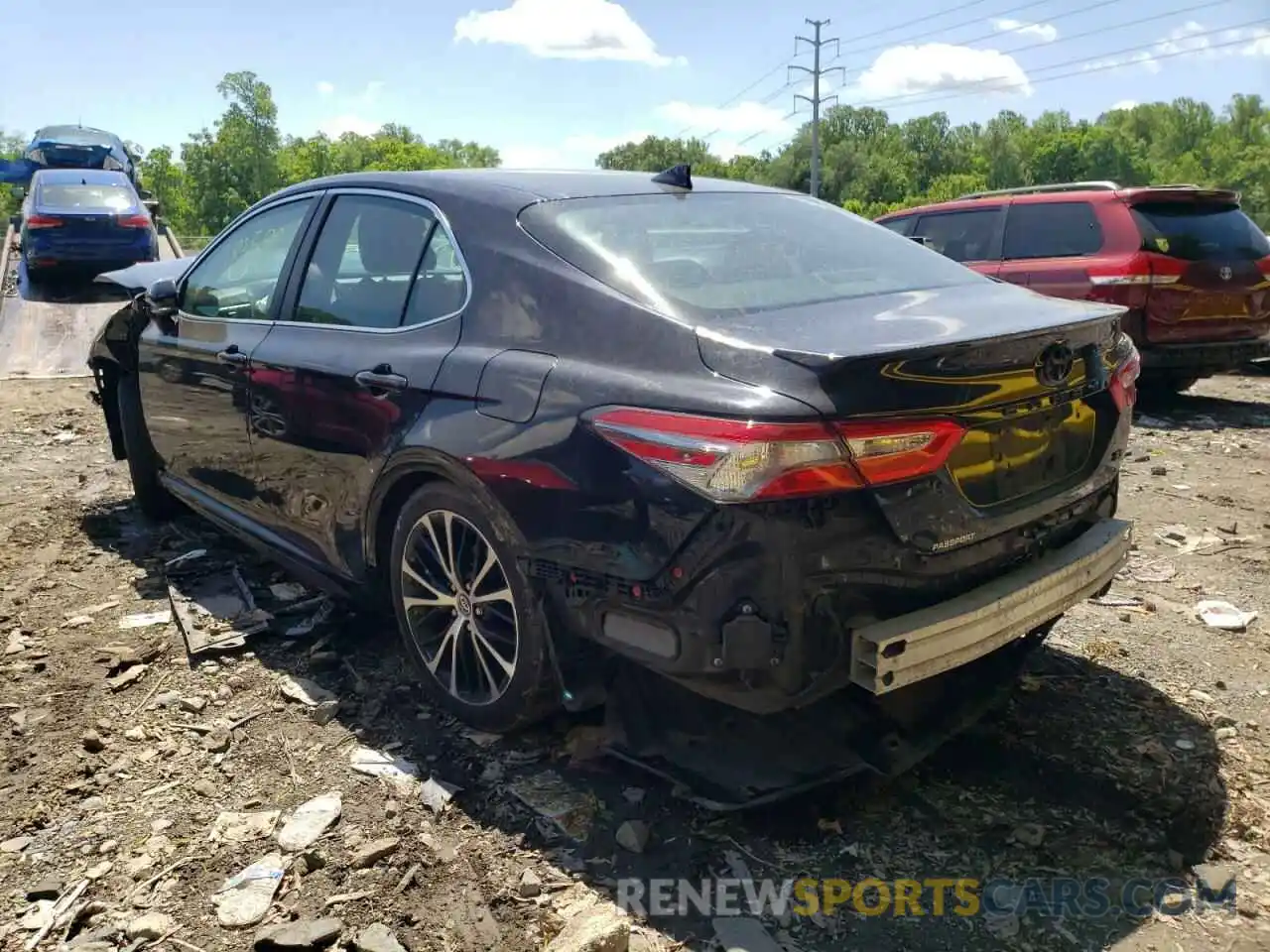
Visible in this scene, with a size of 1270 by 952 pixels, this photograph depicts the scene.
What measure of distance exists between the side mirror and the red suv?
6447 millimetres

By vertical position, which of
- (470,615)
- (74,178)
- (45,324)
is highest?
(74,178)

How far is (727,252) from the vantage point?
3188 mm

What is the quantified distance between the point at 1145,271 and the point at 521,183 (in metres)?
6.20

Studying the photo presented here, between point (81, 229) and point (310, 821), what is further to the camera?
point (81, 229)

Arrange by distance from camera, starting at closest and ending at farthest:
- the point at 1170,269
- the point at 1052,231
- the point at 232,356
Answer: the point at 232,356, the point at 1170,269, the point at 1052,231

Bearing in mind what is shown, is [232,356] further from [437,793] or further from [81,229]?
[81,229]

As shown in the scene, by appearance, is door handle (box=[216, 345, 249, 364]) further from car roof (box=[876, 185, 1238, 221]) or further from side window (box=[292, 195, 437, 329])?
car roof (box=[876, 185, 1238, 221])

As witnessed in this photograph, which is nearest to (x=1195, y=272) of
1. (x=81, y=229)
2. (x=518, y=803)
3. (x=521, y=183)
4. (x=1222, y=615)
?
(x=1222, y=615)

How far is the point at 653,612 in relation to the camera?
8.27 feet

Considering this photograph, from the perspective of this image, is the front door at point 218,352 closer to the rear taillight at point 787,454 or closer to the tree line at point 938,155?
the rear taillight at point 787,454

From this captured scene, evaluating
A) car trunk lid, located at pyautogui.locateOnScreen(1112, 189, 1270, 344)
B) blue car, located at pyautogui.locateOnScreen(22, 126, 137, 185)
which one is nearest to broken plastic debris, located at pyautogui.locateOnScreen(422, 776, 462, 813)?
car trunk lid, located at pyautogui.locateOnScreen(1112, 189, 1270, 344)

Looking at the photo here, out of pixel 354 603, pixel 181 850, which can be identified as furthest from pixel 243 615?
pixel 181 850

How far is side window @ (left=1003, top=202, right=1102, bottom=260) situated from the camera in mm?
8281

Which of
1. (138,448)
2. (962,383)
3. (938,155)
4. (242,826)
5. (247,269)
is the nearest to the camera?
(962,383)
